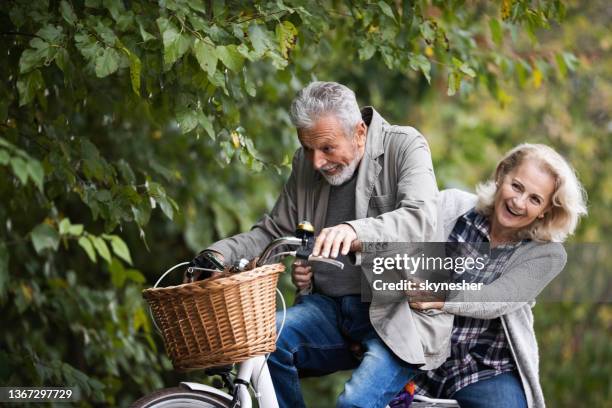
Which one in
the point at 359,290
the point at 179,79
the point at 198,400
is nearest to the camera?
the point at 198,400

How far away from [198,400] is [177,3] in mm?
1436

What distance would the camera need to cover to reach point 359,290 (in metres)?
3.52

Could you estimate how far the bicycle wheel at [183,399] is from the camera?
124 inches

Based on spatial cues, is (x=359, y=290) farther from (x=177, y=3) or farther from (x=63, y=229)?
(x=63, y=229)

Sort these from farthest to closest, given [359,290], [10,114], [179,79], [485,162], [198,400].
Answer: [485,162], [10,114], [179,79], [359,290], [198,400]

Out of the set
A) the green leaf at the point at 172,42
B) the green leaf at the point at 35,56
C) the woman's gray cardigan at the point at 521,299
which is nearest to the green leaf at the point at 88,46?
the green leaf at the point at 35,56

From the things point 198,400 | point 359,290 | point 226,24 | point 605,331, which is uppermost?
point 226,24

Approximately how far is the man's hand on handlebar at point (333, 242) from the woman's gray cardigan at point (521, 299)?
70cm

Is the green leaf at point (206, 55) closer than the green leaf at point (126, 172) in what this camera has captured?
Yes

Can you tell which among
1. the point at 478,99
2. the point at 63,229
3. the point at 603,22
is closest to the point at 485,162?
the point at 478,99

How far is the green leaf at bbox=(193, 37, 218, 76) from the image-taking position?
3.36 m

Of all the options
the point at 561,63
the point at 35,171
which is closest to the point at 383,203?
the point at 35,171

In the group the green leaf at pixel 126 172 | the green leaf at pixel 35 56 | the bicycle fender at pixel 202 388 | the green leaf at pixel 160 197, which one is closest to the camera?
the bicycle fender at pixel 202 388

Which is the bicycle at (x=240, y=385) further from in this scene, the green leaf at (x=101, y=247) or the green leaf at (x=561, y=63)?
the green leaf at (x=561, y=63)
